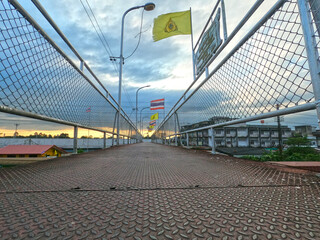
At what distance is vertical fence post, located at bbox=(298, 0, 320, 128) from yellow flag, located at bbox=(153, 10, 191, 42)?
4385 mm

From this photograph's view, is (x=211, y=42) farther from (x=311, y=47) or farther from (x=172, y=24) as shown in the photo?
(x=172, y=24)

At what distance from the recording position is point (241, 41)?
2021 millimetres

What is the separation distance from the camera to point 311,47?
46.1 inches

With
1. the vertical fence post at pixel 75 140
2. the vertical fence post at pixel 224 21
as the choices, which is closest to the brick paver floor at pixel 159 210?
the vertical fence post at pixel 75 140

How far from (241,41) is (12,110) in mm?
2779

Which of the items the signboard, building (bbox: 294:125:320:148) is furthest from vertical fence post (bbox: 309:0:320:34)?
the signboard

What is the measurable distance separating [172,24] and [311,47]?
503cm

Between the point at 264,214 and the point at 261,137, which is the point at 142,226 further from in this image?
the point at 261,137

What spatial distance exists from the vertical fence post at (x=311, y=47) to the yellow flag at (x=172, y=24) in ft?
14.4

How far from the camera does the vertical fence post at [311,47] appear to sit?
113 centimetres

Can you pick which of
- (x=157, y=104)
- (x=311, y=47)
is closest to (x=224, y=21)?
(x=311, y=47)

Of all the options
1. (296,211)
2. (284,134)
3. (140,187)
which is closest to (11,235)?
(140,187)

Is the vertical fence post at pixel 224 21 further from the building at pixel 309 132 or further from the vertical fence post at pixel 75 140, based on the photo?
the vertical fence post at pixel 75 140

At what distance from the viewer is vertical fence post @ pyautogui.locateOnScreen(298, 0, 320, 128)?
3.71 ft
